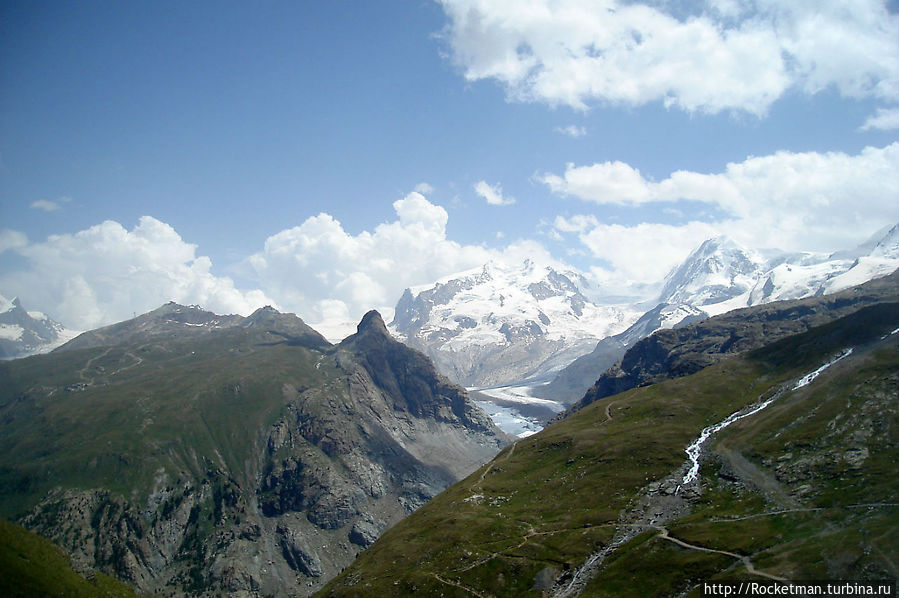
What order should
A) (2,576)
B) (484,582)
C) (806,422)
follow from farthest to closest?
(806,422), (484,582), (2,576)

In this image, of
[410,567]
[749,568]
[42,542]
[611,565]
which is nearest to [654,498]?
[611,565]

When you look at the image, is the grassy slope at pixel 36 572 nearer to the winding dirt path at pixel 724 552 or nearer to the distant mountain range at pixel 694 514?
the distant mountain range at pixel 694 514

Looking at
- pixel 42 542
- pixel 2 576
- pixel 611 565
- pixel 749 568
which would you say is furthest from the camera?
pixel 611 565

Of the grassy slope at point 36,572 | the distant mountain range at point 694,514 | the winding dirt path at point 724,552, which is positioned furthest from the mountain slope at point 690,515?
the grassy slope at point 36,572

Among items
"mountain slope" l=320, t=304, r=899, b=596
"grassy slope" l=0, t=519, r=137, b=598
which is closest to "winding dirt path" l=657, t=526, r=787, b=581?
"mountain slope" l=320, t=304, r=899, b=596

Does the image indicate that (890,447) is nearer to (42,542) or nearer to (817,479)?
(817,479)

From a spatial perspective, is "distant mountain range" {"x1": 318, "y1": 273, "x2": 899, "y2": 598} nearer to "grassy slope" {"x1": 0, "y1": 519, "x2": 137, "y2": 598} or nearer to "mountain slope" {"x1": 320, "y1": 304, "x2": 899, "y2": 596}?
"mountain slope" {"x1": 320, "y1": 304, "x2": 899, "y2": 596}

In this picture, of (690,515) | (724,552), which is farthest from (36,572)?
(690,515)
